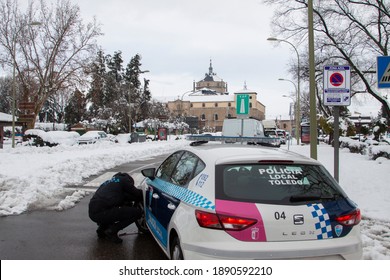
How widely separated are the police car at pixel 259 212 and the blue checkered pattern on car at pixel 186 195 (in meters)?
0.01

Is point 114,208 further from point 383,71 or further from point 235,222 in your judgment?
point 383,71

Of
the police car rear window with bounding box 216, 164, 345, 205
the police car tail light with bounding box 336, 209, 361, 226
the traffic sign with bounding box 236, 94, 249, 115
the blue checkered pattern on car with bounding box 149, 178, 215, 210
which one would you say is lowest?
the police car tail light with bounding box 336, 209, 361, 226

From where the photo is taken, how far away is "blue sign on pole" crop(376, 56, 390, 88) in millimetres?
6866

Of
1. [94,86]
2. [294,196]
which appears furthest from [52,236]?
[94,86]

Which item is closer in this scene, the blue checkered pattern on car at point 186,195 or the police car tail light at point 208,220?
the police car tail light at point 208,220

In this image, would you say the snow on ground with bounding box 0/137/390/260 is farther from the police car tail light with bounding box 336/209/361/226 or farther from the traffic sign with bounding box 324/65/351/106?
the traffic sign with bounding box 324/65/351/106

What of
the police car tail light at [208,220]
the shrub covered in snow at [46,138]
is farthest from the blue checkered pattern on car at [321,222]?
the shrub covered in snow at [46,138]

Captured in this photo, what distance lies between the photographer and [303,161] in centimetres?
391

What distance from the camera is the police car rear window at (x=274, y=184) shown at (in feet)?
11.4

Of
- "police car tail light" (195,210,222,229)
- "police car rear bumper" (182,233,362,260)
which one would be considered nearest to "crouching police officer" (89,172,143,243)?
"police car rear bumper" (182,233,362,260)

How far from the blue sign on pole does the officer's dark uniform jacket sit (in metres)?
4.73

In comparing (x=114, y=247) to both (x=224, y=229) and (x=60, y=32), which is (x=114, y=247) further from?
(x=60, y=32)

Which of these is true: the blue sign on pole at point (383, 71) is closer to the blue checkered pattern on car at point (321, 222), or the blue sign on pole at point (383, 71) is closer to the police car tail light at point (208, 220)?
the blue checkered pattern on car at point (321, 222)

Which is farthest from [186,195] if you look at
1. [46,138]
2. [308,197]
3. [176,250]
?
[46,138]
